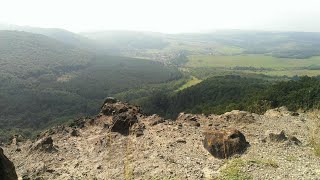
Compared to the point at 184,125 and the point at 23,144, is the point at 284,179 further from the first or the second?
the point at 23,144

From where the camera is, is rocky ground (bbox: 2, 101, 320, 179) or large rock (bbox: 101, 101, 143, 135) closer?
rocky ground (bbox: 2, 101, 320, 179)

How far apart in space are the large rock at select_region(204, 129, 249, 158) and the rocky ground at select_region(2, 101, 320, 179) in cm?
31

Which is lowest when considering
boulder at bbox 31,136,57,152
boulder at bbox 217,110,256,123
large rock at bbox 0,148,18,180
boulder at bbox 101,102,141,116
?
boulder at bbox 31,136,57,152

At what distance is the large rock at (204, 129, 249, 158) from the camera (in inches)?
564

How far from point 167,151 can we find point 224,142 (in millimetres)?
2877

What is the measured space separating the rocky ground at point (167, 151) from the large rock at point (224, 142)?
31 cm

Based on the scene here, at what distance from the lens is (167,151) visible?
1577 centimetres

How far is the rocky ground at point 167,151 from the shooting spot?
1243 centimetres

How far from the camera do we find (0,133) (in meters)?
94.8

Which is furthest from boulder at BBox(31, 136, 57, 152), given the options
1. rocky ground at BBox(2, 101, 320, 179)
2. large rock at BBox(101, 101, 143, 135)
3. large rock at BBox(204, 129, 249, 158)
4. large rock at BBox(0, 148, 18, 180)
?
large rock at BBox(204, 129, 249, 158)

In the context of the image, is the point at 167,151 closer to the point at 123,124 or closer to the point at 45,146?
the point at 123,124

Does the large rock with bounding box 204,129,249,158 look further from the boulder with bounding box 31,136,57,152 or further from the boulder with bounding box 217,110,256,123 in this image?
the boulder with bounding box 31,136,57,152

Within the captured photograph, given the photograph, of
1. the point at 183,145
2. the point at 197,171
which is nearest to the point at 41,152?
the point at 183,145

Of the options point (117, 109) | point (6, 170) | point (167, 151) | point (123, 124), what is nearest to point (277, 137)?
point (167, 151)
